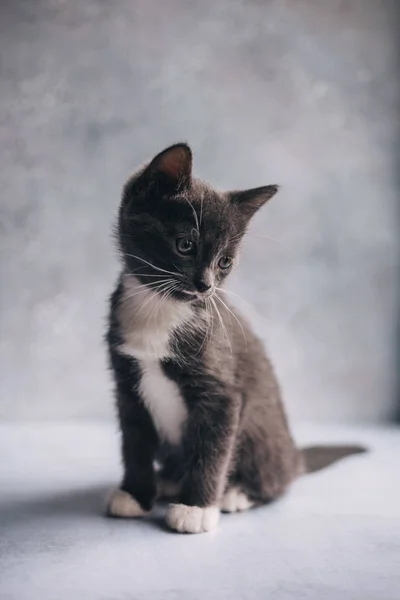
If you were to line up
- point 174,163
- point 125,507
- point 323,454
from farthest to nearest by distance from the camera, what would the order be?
point 323,454 → point 125,507 → point 174,163

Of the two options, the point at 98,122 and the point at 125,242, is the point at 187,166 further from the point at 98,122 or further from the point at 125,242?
the point at 98,122

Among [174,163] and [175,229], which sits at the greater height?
[174,163]

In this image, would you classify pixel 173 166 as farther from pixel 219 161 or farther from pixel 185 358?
pixel 219 161

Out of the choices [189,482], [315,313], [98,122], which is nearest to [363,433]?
[315,313]

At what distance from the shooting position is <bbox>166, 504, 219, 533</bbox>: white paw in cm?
130

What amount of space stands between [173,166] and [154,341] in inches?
13.2

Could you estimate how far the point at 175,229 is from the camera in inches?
49.9

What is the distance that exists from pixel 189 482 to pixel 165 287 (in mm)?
381

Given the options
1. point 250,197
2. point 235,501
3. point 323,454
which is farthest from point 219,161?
point 235,501

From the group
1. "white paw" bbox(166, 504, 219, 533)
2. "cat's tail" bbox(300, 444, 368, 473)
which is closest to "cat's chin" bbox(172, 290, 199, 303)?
"white paw" bbox(166, 504, 219, 533)

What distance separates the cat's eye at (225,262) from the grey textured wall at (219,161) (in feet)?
2.54

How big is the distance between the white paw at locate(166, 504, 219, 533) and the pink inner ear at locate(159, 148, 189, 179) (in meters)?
0.63

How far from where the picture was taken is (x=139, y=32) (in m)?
2.15

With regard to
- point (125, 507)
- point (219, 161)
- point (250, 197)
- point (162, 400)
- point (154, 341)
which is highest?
point (219, 161)
